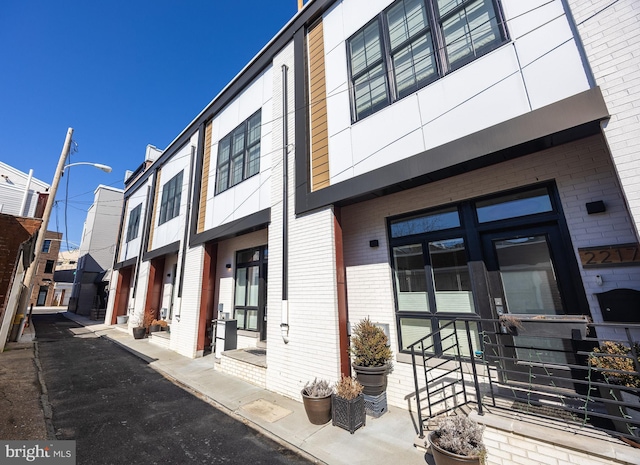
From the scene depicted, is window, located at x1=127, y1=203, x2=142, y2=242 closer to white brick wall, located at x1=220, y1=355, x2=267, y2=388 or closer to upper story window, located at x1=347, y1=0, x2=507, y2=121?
white brick wall, located at x1=220, y1=355, x2=267, y2=388

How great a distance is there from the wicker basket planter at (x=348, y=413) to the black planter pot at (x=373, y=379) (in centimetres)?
30

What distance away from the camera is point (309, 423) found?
13.2ft

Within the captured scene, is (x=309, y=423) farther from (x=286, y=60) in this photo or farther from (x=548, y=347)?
(x=286, y=60)

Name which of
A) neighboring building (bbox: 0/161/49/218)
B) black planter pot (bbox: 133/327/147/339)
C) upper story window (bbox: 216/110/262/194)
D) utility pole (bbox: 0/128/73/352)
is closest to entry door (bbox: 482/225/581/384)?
upper story window (bbox: 216/110/262/194)

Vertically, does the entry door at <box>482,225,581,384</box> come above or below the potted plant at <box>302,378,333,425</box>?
above

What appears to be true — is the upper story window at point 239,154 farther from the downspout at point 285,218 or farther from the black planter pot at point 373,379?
the black planter pot at point 373,379

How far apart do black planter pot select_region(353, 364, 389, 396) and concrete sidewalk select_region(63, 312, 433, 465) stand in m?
0.37

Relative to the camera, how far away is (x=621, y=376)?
7.94ft

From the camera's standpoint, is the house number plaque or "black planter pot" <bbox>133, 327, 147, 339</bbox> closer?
the house number plaque

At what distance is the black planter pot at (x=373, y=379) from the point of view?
164 inches

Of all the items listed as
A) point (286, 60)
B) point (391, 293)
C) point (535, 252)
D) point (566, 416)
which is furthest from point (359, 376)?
point (286, 60)

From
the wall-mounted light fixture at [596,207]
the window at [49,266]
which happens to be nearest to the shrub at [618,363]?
the wall-mounted light fixture at [596,207]

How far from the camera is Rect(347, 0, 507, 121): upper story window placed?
3842 millimetres

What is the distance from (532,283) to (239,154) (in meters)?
7.84
